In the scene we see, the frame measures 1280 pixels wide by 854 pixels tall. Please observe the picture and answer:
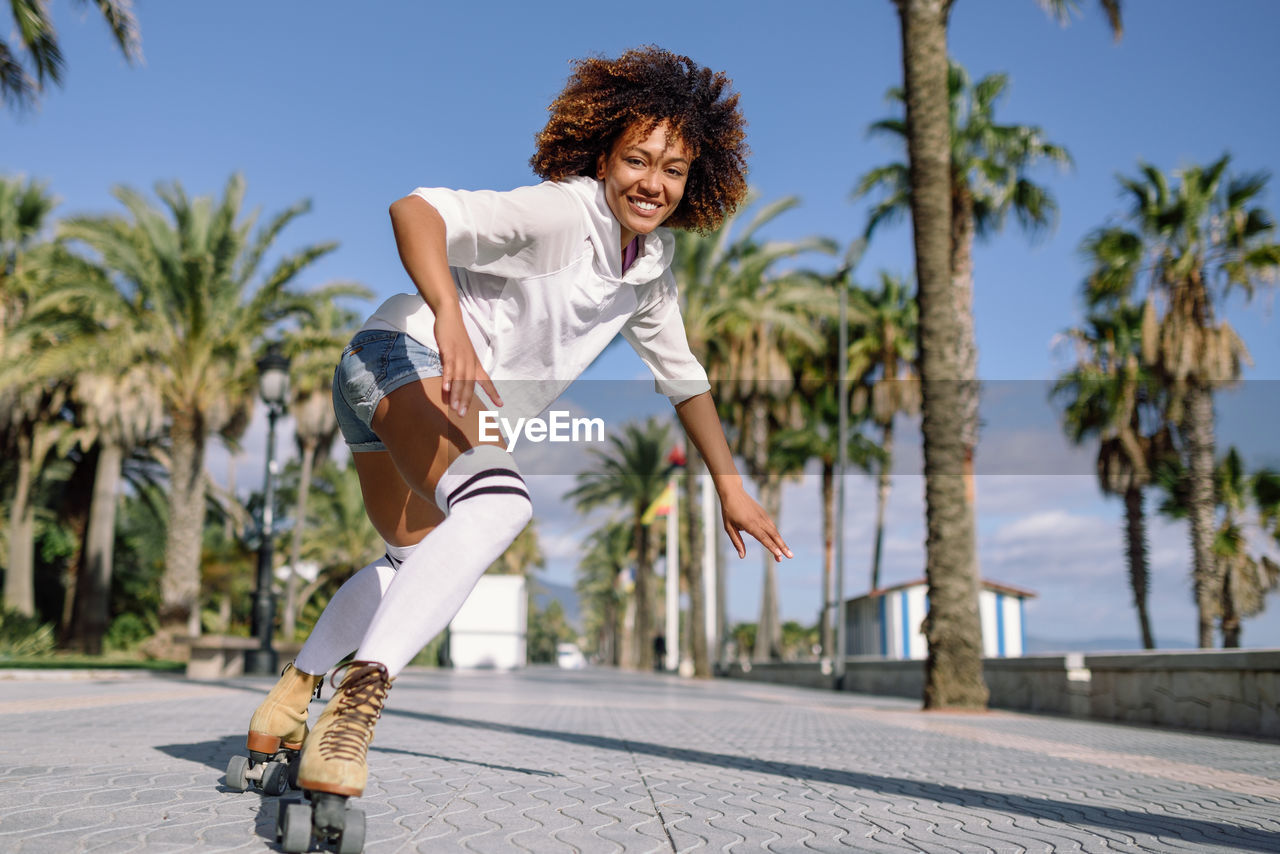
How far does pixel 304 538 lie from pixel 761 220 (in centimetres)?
2685

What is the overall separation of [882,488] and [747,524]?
32916 mm

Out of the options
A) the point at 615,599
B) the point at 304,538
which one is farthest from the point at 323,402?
the point at 615,599

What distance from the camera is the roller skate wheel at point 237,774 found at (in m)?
2.71

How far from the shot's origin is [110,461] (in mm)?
21594

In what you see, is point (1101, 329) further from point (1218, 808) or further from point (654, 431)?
point (1218, 808)

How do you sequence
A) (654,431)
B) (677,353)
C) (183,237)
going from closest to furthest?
(677,353) → (183,237) → (654,431)

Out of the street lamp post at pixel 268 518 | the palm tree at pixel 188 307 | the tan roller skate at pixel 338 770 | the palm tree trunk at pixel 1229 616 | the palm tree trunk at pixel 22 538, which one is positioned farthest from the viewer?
the palm tree trunk at pixel 1229 616

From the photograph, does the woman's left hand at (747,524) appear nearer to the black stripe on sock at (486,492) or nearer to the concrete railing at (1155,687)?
the black stripe on sock at (486,492)

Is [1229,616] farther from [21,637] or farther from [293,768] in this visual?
[21,637]

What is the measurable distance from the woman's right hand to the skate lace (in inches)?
21.1

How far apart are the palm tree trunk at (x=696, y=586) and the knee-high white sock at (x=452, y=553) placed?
22.9m

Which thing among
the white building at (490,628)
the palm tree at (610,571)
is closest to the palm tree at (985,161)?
the white building at (490,628)

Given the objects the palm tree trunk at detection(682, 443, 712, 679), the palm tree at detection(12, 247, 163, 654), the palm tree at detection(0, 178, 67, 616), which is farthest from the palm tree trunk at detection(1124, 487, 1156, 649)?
the palm tree at detection(0, 178, 67, 616)

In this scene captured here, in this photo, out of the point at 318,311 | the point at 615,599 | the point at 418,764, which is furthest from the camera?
the point at 615,599
